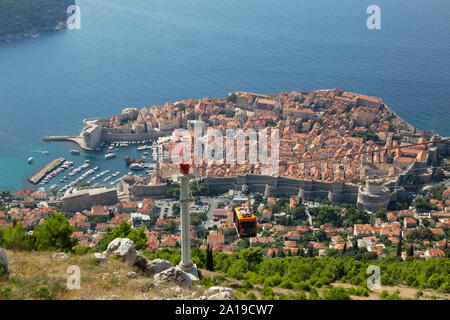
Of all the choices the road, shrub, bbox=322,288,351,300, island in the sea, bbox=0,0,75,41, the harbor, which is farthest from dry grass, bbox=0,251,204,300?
island in the sea, bbox=0,0,75,41

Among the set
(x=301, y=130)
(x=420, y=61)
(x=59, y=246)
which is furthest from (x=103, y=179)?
(x=420, y=61)

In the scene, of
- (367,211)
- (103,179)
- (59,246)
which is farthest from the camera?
(103,179)

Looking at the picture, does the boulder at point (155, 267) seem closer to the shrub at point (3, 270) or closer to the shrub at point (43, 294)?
the shrub at point (43, 294)
